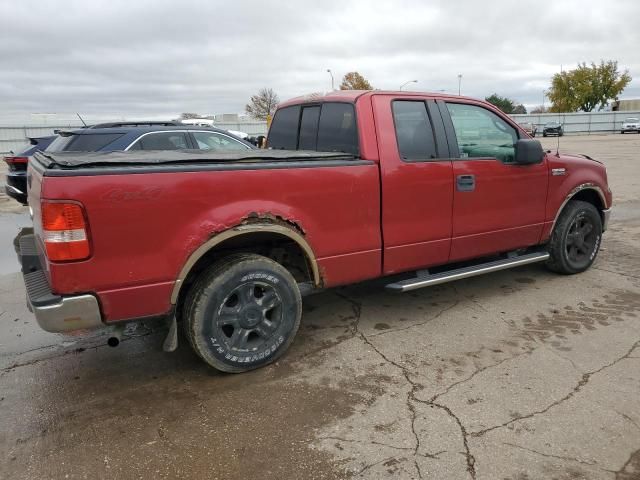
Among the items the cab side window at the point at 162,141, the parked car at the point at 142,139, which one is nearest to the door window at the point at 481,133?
the parked car at the point at 142,139

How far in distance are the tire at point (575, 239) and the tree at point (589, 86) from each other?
69.7m

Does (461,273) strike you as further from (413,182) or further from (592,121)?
(592,121)

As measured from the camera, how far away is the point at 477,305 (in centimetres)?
475

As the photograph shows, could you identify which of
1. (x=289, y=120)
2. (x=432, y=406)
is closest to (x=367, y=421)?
(x=432, y=406)

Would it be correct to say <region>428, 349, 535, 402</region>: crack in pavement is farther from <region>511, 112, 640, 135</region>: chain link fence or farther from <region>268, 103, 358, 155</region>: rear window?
<region>511, 112, 640, 135</region>: chain link fence

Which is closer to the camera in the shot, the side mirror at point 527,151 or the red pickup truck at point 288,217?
the red pickup truck at point 288,217

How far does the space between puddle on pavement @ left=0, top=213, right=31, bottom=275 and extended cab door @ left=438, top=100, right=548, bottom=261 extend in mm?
5274

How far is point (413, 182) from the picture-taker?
4012mm

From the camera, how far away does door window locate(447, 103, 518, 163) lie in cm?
446

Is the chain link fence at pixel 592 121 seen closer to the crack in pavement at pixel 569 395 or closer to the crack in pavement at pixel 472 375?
the crack in pavement at pixel 569 395

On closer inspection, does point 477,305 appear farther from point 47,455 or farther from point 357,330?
point 47,455

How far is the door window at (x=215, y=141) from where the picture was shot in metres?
8.30

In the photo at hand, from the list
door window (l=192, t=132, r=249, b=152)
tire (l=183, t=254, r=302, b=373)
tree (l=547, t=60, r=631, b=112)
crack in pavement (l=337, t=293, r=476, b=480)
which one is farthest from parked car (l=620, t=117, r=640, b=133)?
tire (l=183, t=254, r=302, b=373)

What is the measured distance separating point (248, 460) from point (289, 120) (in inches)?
132
